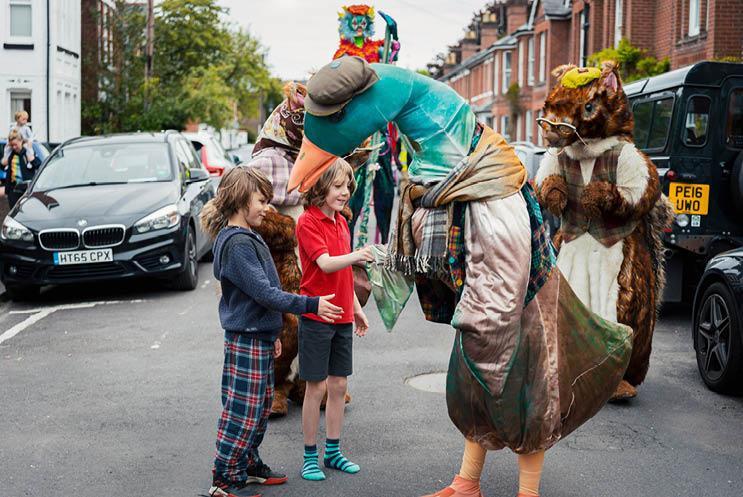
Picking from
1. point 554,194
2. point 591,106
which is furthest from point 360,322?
point 591,106

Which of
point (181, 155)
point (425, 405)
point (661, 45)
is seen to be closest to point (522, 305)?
point (425, 405)

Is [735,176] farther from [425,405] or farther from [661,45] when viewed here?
[661,45]

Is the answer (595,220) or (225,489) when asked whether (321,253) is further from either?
(595,220)

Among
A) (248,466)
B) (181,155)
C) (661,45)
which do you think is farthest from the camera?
(661,45)

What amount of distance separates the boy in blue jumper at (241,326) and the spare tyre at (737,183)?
5548 mm

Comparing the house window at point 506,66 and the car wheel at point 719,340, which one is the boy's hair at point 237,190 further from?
the house window at point 506,66

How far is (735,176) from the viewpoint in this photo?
8984 mm

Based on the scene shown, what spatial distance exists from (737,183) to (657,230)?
113 inches

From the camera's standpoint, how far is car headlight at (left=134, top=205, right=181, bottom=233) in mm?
10641

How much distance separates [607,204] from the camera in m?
6.22

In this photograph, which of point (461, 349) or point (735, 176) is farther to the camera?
point (735, 176)

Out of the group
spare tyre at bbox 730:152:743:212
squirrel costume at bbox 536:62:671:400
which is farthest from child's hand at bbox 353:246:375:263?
spare tyre at bbox 730:152:743:212

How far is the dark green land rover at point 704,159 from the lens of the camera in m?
9.11

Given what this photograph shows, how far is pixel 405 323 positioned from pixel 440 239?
5.19 m
